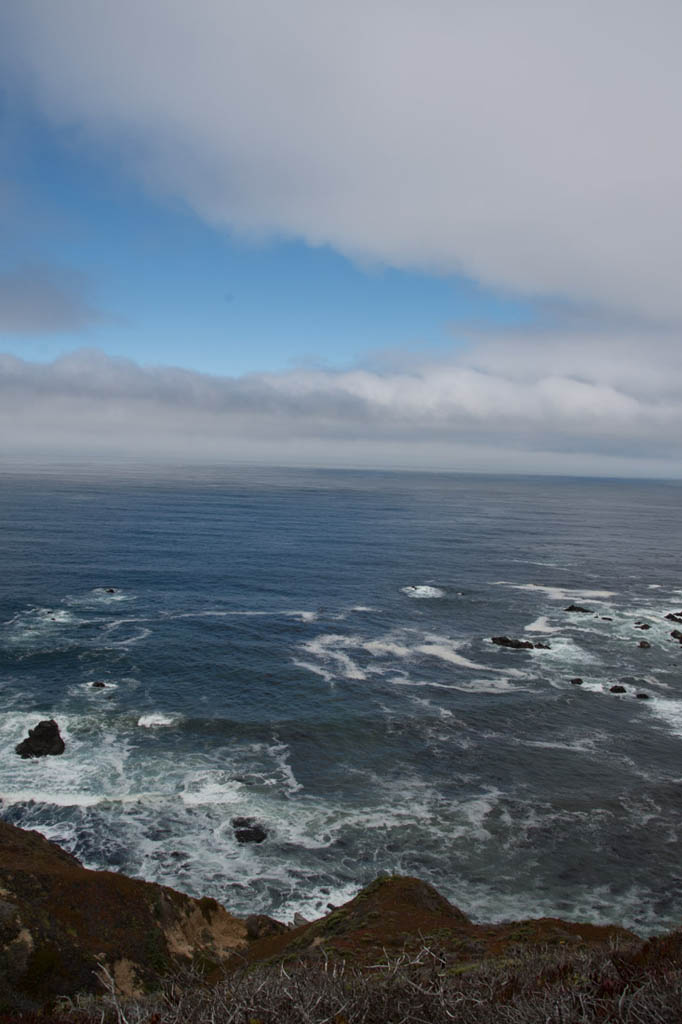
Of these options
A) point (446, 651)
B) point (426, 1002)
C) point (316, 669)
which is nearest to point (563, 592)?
point (446, 651)

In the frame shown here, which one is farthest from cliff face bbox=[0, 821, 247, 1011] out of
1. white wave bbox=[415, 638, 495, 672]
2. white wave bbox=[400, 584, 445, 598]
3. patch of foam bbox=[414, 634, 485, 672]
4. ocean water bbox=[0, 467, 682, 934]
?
white wave bbox=[400, 584, 445, 598]

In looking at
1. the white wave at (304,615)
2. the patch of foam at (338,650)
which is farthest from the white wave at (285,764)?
the white wave at (304,615)

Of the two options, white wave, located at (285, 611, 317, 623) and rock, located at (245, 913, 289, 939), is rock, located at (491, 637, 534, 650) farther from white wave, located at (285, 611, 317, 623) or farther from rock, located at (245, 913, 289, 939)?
rock, located at (245, 913, 289, 939)

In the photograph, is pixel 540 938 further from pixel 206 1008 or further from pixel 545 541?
pixel 545 541

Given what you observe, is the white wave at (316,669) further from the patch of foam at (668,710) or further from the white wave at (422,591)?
the white wave at (422,591)

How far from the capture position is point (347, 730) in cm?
4644

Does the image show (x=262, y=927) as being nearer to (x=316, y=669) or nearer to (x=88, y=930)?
(x=88, y=930)

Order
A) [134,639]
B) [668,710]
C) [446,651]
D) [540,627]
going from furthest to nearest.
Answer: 1. [540,627]
2. [446,651]
3. [134,639]
4. [668,710]

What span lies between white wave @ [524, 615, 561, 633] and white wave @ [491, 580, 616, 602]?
12.0 metres

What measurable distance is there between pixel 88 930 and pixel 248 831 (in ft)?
44.2

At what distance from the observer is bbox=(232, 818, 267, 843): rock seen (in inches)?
1330

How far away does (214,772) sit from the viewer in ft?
131

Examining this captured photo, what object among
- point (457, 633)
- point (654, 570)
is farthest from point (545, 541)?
point (457, 633)

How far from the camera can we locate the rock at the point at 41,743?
40.8 metres
